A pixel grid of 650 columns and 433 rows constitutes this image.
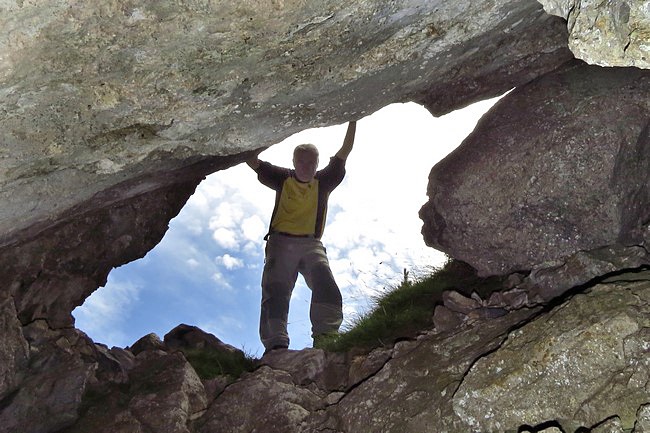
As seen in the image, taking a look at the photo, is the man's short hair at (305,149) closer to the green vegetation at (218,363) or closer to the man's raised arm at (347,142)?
the man's raised arm at (347,142)

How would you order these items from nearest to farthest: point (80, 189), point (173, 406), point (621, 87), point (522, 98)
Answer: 1. point (80, 189)
2. point (173, 406)
3. point (621, 87)
4. point (522, 98)

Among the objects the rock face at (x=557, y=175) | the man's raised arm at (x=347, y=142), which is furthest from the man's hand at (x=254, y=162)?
the rock face at (x=557, y=175)

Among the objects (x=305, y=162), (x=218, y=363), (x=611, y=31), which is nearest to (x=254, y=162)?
(x=305, y=162)

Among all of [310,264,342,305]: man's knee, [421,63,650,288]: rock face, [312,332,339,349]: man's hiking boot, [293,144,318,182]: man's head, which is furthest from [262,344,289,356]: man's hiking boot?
[421,63,650,288]: rock face

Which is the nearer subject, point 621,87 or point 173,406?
point 173,406

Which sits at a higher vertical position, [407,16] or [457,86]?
[457,86]

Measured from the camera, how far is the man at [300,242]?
37.3ft

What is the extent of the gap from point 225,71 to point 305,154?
657cm

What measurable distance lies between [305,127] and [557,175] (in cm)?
422

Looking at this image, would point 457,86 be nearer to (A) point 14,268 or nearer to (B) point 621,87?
(B) point 621,87

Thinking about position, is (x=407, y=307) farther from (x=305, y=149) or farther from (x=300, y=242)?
(x=305, y=149)

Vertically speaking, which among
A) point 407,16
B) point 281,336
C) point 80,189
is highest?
point 80,189

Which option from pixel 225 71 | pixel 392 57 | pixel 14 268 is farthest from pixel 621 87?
pixel 14 268

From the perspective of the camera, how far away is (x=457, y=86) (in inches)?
386
